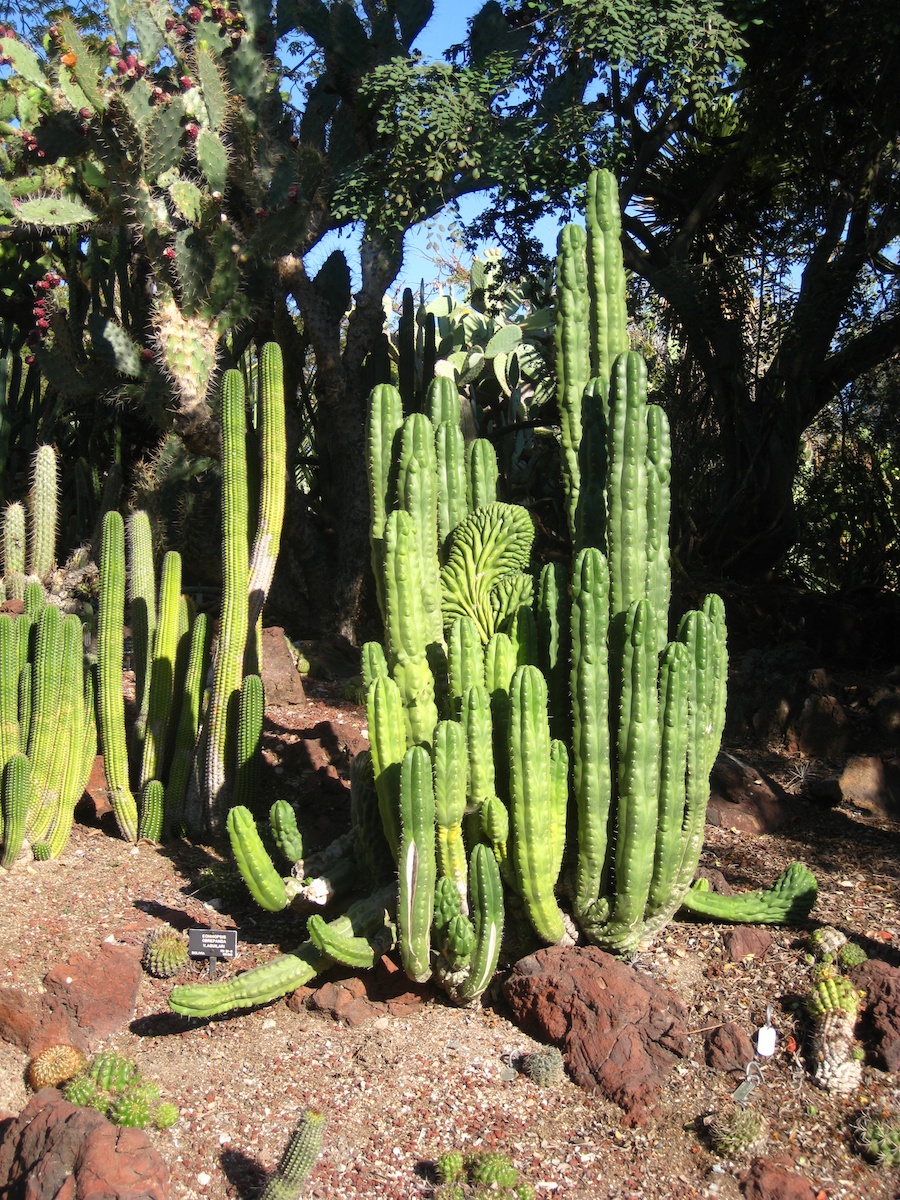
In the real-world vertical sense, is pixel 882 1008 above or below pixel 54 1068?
above

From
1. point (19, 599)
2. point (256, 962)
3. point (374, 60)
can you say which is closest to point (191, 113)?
point (374, 60)

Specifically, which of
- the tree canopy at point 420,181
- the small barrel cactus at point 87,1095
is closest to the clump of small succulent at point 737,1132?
the small barrel cactus at point 87,1095

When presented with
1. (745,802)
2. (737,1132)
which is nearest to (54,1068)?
(737,1132)

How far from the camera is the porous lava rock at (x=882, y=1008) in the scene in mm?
3637

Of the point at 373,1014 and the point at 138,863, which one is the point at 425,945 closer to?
the point at 373,1014

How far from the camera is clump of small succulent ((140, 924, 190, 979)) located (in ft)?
14.4

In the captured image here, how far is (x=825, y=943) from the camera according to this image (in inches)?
161

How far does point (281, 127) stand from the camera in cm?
832

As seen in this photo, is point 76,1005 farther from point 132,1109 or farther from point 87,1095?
point 132,1109

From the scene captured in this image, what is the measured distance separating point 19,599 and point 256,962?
14.1 feet

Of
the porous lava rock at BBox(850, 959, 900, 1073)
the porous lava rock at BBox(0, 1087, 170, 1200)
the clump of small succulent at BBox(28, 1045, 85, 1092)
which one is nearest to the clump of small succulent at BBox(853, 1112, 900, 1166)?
the porous lava rock at BBox(850, 959, 900, 1073)

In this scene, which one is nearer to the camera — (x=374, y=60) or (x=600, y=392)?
(x=600, y=392)

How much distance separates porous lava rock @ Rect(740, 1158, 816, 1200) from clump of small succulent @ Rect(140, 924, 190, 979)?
2247 millimetres

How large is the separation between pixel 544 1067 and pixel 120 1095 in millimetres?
1359
